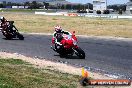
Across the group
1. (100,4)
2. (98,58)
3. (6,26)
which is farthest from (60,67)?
(100,4)

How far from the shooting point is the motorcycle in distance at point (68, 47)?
17.6 metres

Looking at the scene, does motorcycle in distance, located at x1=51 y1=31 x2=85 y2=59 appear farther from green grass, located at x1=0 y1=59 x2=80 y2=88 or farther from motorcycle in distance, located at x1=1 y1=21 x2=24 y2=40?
motorcycle in distance, located at x1=1 y1=21 x2=24 y2=40

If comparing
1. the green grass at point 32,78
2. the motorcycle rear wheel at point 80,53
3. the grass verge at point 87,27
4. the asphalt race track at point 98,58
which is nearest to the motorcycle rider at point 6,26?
the asphalt race track at point 98,58

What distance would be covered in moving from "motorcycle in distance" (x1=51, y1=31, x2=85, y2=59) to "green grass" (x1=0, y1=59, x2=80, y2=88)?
3609mm

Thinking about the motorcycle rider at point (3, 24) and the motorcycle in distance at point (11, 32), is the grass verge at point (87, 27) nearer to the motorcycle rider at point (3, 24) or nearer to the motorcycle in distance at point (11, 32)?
the motorcycle in distance at point (11, 32)

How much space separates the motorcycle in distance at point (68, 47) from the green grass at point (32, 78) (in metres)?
3.61

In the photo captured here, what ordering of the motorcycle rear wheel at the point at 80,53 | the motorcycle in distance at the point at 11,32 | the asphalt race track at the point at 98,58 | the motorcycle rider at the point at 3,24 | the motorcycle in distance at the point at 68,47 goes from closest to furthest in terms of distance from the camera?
the asphalt race track at the point at 98,58
the motorcycle rear wheel at the point at 80,53
the motorcycle in distance at the point at 68,47
the motorcycle in distance at the point at 11,32
the motorcycle rider at the point at 3,24

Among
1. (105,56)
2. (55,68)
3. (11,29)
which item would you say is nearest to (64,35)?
(105,56)

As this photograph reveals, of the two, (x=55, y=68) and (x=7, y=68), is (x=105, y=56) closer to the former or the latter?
(x=55, y=68)

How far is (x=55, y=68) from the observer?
46.2 ft

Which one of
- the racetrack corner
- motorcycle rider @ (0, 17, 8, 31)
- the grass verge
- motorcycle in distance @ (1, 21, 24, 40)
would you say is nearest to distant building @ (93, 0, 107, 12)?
the grass verge

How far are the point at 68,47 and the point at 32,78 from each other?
6.57m

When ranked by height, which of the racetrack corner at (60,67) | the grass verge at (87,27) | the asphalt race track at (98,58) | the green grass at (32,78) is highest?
the green grass at (32,78)

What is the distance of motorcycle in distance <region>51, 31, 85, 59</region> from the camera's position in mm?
17562
